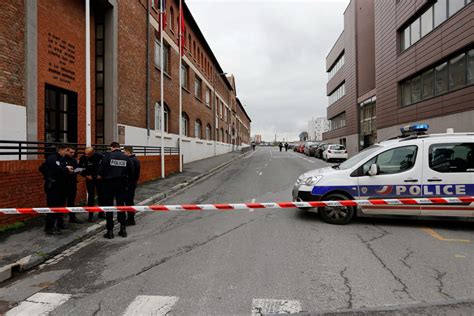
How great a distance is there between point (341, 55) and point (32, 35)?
37731mm

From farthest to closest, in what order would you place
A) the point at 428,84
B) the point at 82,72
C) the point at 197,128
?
the point at 197,128
the point at 428,84
the point at 82,72

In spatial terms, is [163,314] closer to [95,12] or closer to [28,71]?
[28,71]

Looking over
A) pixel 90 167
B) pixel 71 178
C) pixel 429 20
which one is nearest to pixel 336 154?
pixel 429 20

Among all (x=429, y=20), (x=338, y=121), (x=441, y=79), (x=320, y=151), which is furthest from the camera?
(x=338, y=121)

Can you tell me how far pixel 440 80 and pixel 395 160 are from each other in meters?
14.1

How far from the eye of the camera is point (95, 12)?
1339 cm

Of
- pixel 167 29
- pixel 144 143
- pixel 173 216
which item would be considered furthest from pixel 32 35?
pixel 167 29

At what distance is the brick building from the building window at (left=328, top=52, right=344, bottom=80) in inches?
97.2

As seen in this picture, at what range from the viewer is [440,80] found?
17281mm

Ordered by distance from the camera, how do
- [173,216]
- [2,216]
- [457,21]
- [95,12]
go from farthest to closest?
[457,21] < [95,12] < [173,216] < [2,216]

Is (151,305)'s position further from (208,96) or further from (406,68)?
(208,96)

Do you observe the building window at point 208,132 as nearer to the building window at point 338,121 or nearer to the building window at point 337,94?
the building window at point 338,121

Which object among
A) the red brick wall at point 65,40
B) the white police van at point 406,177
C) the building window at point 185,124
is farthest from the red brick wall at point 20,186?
the building window at point 185,124

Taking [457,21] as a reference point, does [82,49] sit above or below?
below
